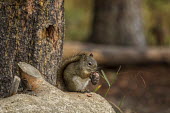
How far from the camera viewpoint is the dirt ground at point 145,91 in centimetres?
848

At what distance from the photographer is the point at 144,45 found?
41.5 feet

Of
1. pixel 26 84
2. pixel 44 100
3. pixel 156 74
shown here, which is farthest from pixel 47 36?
pixel 156 74

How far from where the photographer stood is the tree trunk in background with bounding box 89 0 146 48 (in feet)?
39.8

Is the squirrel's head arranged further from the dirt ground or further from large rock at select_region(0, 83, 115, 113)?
the dirt ground

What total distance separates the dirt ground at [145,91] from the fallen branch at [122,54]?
8.1 inches

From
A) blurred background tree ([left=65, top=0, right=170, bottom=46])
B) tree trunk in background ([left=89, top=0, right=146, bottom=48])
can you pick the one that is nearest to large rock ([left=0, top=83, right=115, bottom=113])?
tree trunk in background ([left=89, top=0, right=146, bottom=48])

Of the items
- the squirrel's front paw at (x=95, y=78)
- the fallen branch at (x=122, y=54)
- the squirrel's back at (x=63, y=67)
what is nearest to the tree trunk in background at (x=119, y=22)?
the fallen branch at (x=122, y=54)

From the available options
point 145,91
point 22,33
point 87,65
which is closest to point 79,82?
point 87,65

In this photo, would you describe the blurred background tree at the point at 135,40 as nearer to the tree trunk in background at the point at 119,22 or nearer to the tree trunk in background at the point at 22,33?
the tree trunk in background at the point at 119,22

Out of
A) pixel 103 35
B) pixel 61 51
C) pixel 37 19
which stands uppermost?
pixel 37 19

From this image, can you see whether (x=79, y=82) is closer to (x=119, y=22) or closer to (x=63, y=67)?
(x=63, y=67)

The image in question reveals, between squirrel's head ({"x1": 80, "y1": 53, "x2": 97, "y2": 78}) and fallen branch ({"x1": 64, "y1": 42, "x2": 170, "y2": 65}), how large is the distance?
589 cm

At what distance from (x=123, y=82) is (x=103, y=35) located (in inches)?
87.0

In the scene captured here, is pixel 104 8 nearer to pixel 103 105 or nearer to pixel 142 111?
pixel 142 111
